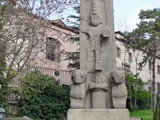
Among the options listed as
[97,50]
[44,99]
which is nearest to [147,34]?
[44,99]

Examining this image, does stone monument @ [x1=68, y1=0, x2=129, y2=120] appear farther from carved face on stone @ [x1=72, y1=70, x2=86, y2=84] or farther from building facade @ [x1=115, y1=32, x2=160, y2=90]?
building facade @ [x1=115, y1=32, x2=160, y2=90]

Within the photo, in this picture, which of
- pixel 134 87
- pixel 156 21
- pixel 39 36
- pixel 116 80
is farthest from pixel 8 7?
pixel 134 87

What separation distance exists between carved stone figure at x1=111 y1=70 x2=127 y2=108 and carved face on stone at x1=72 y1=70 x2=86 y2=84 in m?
0.58

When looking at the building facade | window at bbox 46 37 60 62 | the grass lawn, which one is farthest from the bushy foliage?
the building facade

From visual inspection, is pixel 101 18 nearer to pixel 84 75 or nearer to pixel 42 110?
pixel 84 75

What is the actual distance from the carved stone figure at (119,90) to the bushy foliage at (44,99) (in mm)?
12448

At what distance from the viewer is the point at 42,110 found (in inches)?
858

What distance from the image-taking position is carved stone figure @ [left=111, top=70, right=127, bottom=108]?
24.1ft

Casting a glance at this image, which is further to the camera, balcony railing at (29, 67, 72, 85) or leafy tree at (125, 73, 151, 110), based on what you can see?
leafy tree at (125, 73, 151, 110)

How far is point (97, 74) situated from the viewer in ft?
25.4

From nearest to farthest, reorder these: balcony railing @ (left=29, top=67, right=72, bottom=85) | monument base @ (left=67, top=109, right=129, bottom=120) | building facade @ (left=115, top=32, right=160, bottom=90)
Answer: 1. monument base @ (left=67, top=109, right=129, bottom=120)
2. balcony railing @ (left=29, top=67, right=72, bottom=85)
3. building facade @ (left=115, top=32, right=160, bottom=90)

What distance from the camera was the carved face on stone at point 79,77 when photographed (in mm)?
7445

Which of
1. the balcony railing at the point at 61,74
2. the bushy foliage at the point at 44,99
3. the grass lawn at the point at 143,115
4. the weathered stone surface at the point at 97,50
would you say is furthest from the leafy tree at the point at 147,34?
the weathered stone surface at the point at 97,50

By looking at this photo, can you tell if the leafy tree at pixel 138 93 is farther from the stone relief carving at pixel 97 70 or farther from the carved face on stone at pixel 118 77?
the carved face on stone at pixel 118 77
